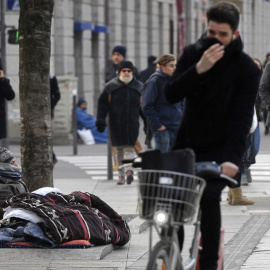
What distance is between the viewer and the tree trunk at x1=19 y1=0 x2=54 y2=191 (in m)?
10.1

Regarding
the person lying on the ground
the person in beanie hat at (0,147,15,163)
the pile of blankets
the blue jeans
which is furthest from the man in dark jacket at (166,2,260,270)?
the person lying on the ground

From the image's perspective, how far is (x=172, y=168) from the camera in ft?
18.9

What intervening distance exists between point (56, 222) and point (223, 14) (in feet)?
9.42

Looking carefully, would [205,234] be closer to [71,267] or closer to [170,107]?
[71,267]

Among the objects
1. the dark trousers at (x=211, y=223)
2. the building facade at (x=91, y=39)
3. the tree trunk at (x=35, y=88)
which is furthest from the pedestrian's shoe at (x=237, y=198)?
the building facade at (x=91, y=39)

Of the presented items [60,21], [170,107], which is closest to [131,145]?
[170,107]

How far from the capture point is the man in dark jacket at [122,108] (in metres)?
15.3

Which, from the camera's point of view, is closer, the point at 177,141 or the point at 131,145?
the point at 177,141

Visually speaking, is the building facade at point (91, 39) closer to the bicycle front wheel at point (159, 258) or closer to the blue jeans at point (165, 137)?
the blue jeans at point (165, 137)

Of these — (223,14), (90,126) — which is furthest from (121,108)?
(90,126)

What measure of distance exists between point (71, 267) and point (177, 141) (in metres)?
2.04

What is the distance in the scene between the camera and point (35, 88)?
10.1 m

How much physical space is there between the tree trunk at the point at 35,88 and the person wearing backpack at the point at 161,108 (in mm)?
2920

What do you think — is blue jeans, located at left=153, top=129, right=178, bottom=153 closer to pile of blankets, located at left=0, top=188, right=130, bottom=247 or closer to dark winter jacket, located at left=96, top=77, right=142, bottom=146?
dark winter jacket, located at left=96, top=77, right=142, bottom=146
